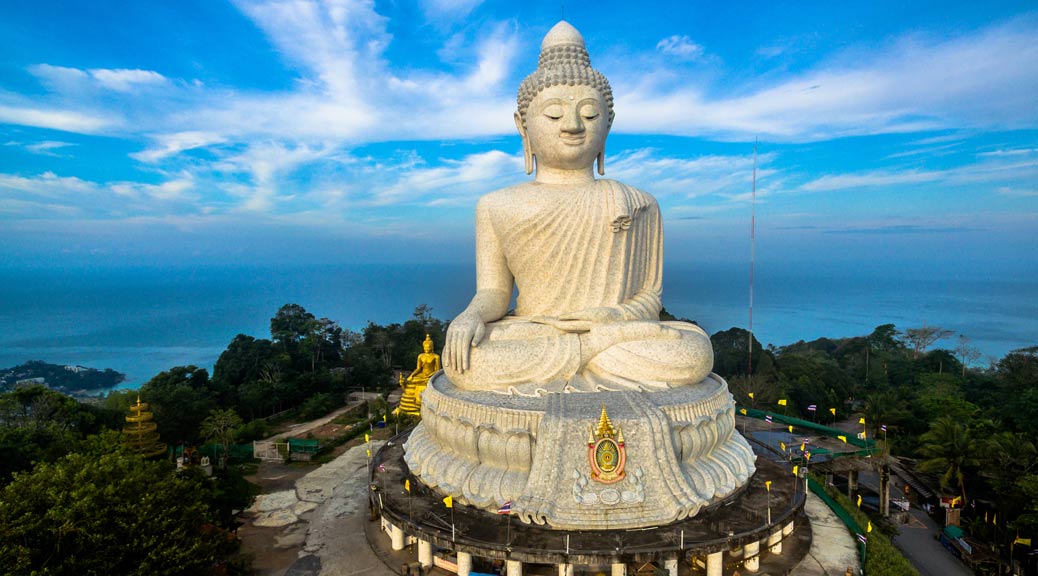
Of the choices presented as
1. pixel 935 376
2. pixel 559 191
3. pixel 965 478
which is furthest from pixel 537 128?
pixel 935 376

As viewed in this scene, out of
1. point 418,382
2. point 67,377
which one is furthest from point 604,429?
point 67,377

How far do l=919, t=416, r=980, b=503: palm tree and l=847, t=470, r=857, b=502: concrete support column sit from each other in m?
1.41

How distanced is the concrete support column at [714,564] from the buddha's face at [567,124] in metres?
7.09

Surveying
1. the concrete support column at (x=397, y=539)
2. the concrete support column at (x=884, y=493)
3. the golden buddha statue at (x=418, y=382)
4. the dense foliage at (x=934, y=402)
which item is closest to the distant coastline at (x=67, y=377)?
the golden buddha statue at (x=418, y=382)

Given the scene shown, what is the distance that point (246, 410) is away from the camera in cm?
1880

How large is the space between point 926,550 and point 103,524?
47.2 feet

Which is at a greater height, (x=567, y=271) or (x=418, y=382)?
(x=567, y=271)

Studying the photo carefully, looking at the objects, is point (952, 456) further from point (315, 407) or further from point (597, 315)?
point (315, 407)

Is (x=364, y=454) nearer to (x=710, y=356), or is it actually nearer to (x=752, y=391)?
(x=710, y=356)

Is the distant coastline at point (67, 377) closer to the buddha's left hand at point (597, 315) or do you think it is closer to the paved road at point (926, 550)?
the buddha's left hand at point (597, 315)

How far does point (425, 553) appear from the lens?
830 centimetres

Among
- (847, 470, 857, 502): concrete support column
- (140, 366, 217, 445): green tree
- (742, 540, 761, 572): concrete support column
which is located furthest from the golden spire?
(140, 366, 217, 445): green tree

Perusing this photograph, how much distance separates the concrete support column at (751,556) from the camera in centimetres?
814

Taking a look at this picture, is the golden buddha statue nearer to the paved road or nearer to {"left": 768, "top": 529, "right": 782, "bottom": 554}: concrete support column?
{"left": 768, "top": 529, "right": 782, "bottom": 554}: concrete support column
